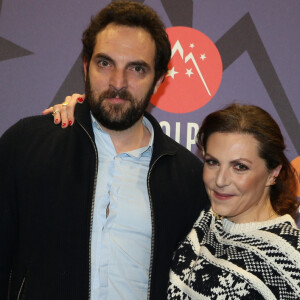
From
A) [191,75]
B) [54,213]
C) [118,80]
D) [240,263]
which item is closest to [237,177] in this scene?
[240,263]

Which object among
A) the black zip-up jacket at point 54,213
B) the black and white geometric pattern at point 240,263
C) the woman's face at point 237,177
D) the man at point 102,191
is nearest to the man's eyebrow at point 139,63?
the man at point 102,191

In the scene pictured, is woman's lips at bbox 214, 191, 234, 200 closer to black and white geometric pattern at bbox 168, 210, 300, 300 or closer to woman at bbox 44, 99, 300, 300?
woman at bbox 44, 99, 300, 300

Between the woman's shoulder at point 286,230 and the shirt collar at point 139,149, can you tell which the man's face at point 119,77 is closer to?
the shirt collar at point 139,149

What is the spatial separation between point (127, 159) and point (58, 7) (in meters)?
1.01

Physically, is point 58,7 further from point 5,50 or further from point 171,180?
point 171,180

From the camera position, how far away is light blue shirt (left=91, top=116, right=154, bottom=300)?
1.75 metres

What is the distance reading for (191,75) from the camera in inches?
100

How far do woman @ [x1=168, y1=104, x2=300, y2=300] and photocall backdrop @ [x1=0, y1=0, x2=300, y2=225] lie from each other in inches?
28.6

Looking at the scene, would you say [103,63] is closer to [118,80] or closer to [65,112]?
[118,80]

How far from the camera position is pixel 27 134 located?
1.83m

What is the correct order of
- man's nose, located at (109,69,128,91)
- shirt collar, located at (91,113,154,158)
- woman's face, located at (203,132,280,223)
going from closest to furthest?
1. woman's face, located at (203,132,280,223)
2. man's nose, located at (109,69,128,91)
3. shirt collar, located at (91,113,154,158)

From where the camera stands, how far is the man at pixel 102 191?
1.73 m

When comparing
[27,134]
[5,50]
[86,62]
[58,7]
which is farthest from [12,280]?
[58,7]

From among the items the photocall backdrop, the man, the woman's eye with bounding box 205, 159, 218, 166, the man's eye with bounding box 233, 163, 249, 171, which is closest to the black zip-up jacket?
the man
